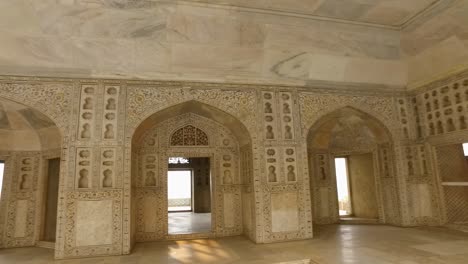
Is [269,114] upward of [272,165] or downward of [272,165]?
upward

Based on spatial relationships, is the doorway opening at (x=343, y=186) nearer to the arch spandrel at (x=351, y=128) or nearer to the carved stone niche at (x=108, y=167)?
the arch spandrel at (x=351, y=128)

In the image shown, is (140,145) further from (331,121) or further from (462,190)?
(462,190)

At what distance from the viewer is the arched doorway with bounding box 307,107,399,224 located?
6.88m

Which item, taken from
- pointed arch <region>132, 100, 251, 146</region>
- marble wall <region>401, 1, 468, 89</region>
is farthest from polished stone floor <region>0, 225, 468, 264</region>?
marble wall <region>401, 1, 468, 89</region>

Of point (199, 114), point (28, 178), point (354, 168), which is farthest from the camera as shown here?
point (354, 168)

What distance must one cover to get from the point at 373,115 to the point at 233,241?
3.80 metres

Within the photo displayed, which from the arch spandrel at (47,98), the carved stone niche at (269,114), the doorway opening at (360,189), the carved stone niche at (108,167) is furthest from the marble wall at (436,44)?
the arch spandrel at (47,98)

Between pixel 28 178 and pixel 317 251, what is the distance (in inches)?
207

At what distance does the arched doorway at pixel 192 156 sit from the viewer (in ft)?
19.7

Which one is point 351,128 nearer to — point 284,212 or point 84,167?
point 284,212

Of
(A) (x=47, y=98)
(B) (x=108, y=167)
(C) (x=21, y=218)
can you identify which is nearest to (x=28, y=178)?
(C) (x=21, y=218)

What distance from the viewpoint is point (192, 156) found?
6.48 m

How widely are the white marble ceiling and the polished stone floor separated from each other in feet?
12.5

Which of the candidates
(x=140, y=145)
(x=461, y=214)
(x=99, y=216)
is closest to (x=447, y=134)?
(x=461, y=214)
